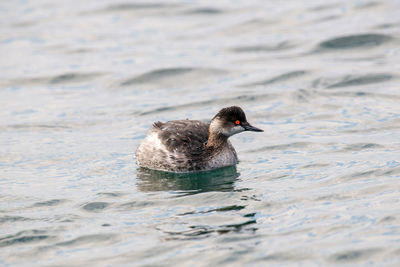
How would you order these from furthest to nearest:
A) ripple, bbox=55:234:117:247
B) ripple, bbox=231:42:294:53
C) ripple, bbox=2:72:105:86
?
ripple, bbox=231:42:294:53
ripple, bbox=2:72:105:86
ripple, bbox=55:234:117:247

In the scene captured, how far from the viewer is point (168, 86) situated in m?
20.1

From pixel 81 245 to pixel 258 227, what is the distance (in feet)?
7.91

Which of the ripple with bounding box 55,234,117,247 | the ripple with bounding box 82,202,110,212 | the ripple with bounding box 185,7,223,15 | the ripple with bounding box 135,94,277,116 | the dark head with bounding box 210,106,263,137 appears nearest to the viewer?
the ripple with bounding box 55,234,117,247

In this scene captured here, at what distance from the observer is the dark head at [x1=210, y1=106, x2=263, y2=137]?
44.9 ft

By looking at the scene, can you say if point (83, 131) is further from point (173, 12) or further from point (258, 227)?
point (173, 12)

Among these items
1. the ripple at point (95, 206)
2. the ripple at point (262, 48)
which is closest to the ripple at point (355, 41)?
the ripple at point (262, 48)

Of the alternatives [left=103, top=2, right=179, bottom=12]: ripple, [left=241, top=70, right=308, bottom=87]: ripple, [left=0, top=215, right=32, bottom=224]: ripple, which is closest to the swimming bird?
[left=0, top=215, right=32, bottom=224]: ripple

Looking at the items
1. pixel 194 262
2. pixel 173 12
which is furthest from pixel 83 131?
pixel 173 12

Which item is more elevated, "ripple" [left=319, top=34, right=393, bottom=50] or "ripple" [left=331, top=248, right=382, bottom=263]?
"ripple" [left=319, top=34, right=393, bottom=50]

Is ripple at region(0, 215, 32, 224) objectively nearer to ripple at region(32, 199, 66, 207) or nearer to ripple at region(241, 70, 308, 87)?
ripple at region(32, 199, 66, 207)

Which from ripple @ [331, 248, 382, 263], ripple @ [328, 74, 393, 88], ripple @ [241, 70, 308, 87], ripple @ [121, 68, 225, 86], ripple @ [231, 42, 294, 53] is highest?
ripple @ [231, 42, 294, 53]

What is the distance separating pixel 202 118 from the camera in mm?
17516

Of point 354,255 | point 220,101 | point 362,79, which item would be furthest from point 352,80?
point 354,255

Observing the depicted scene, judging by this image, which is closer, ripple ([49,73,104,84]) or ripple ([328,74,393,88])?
ripple ([328,74,393,88])
